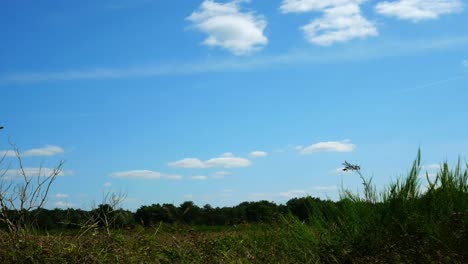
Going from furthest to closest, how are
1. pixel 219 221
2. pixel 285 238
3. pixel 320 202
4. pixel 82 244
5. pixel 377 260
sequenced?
pixel 219 221 → pixel 320 202 → pixel 285 238 → pixel 82 244 → pixel 377 260

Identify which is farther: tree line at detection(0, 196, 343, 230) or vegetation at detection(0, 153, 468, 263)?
tree line at detection(0, 196, 343, 230)

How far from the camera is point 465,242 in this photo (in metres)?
6.70

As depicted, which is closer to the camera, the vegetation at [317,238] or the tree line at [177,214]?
the vegetation at [317,238]

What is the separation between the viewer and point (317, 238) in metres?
8.48

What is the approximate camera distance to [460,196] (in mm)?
7926

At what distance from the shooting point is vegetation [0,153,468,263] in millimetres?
7133

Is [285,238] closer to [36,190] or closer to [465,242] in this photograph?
[465,242]

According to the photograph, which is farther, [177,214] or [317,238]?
[177,214]

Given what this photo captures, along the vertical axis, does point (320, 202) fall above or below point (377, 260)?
above

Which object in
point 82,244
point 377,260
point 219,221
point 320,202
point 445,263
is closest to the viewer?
point 445,263

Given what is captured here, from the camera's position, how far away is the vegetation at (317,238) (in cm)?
713

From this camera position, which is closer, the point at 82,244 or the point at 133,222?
the point at 82,244

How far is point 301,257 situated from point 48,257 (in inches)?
128

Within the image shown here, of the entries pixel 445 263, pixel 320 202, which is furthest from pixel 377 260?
pixel 320 202
